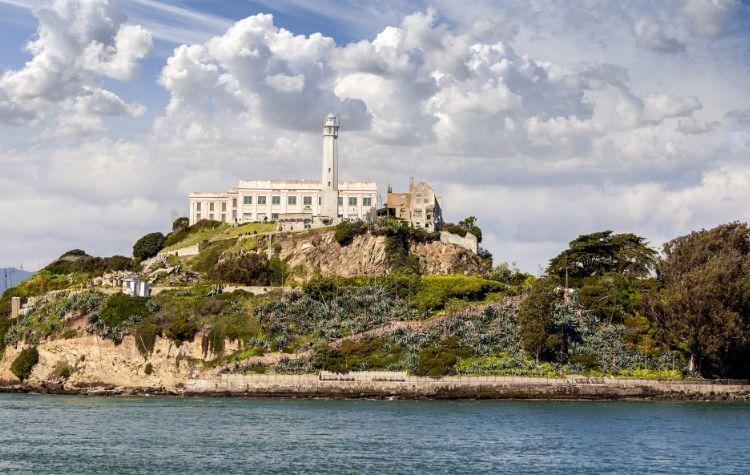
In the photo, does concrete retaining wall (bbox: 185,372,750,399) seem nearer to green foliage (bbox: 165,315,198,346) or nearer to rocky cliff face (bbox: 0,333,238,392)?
rocky cliff face (bbox: 0,333,238,392)

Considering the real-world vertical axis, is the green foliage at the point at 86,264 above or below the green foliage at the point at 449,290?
above

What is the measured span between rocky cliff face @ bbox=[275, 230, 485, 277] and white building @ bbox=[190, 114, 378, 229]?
6.14 m

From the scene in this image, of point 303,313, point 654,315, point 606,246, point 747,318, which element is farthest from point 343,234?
point 747,318

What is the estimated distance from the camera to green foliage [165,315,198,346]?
9750cm

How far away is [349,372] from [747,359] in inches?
1293

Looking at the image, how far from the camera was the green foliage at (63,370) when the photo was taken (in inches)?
3927

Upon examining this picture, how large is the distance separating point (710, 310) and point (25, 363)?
62.8 meters

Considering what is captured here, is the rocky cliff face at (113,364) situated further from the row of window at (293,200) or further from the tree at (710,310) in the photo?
the tree at (710,310)

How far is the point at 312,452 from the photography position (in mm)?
57844

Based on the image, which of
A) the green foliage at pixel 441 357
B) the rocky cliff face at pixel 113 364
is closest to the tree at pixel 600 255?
the green foliage at pixel 441 357

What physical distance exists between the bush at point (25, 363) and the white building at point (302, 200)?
32.0 metres

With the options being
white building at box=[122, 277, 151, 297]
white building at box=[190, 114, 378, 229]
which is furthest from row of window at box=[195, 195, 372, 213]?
white building at box=[122, 277, 151, 297]

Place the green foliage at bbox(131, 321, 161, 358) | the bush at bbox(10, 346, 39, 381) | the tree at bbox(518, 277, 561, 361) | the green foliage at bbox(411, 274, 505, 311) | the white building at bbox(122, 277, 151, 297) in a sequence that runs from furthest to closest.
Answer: the white building at bbox(122, 277, 151, 297) < the bush at bbox(10, 346, 39, 381) < the green foliage at bbox(411, 274, 505, 311) < the green foliage at bbox(131, 321, 161, 358) < the tree at bbox(518, 277, 561, 361)

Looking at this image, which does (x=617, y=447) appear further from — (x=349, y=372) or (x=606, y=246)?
(x=606, y=246)
